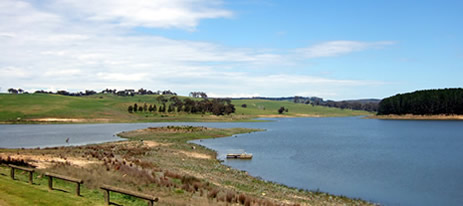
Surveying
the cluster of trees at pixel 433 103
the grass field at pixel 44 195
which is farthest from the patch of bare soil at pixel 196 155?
the cluster of trees at pixel 433 103

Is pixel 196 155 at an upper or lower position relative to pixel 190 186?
lower

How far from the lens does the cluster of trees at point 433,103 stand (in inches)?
6870

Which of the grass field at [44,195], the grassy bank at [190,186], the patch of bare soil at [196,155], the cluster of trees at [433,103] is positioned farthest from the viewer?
the cluster of trees at [433,103]

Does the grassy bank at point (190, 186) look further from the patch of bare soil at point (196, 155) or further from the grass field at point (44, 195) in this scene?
the patch of bare soil at point (196, 155)

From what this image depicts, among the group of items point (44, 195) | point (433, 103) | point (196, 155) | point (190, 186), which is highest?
point (433, 103)

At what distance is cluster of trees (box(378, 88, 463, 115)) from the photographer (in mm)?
174500

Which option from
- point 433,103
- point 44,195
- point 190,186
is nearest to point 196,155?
point 190,186

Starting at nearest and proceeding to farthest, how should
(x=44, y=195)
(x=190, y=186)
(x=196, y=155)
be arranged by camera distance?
(x=44, y=195), (x=190, y=186), (x=196, y=155)

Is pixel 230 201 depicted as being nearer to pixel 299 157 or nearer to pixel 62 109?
pixel 299 157

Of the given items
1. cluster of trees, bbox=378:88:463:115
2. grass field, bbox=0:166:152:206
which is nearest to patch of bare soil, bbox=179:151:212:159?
grass field, bbox=0:166:152:206

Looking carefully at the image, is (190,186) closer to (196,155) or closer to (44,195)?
(44,195)

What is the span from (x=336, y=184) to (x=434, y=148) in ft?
129

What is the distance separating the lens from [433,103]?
18150cm

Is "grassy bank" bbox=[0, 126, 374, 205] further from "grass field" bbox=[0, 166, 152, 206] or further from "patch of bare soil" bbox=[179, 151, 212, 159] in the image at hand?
"patch of bare soil" bbox=[179, 151, 212, 159]
